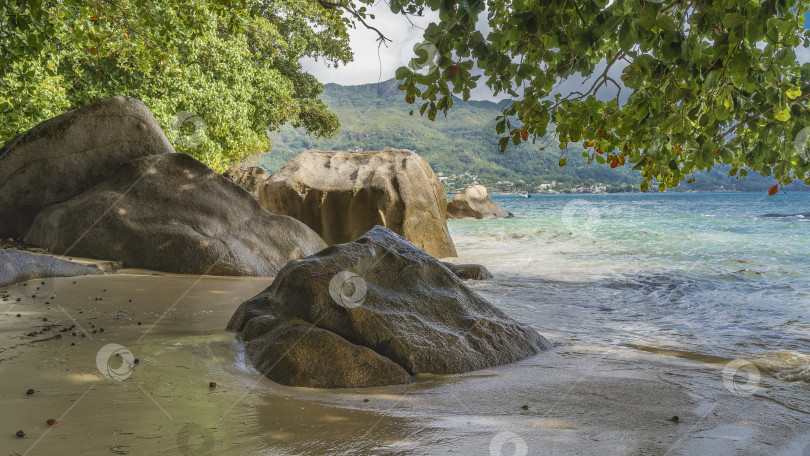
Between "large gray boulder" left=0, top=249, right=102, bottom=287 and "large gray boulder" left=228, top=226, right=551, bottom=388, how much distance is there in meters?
3.05

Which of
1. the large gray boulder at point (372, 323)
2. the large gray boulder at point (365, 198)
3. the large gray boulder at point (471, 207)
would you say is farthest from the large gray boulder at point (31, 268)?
the large gray boulder at point (471, 207)

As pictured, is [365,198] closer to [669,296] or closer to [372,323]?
[669,296]

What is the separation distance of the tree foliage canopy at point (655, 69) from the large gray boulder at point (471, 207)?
27583mm

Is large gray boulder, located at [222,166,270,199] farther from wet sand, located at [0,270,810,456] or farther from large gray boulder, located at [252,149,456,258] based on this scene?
wet sand, located at [0,270,810,456]

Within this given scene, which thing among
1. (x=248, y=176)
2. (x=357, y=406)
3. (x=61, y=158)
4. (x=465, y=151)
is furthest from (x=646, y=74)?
(x=465, y=151)

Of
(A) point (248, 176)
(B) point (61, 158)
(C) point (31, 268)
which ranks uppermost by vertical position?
(B) point (61, 158)

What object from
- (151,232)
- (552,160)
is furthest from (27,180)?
(552,160)

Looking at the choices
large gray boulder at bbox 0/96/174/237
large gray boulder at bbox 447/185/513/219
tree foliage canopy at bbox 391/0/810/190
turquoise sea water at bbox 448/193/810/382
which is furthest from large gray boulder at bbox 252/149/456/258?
large gray boulder at bbox 447/185/513/219

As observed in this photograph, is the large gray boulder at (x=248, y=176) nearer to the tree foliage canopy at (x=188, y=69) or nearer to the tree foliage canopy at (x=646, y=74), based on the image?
the tree foliage canopy at (x=188, y=69)

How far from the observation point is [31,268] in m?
5.91

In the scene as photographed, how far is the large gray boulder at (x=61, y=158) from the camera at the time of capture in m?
8.16

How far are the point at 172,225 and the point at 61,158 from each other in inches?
96.0

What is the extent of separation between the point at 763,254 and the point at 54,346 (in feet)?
48.9

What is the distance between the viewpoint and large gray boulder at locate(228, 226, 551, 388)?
3363 millimetres
